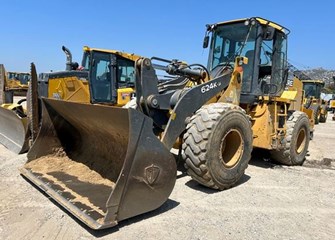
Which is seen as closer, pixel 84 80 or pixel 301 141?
pixel 301 141

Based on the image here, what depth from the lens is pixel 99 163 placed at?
448cm

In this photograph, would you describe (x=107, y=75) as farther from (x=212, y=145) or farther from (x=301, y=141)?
(x=212, y=145)

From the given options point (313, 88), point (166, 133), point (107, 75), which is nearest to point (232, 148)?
point (166, 133)

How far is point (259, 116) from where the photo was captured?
588 centimetres

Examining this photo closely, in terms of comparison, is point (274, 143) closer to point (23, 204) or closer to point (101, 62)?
point (23, 204)

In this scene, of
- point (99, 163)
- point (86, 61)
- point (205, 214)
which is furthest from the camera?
point (86, 61)

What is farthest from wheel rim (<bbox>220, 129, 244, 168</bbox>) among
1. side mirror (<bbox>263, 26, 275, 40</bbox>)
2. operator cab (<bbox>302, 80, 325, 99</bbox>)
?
operator cab (<bbox>302, 80, 325, 99</bbox>)

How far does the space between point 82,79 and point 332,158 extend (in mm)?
6994

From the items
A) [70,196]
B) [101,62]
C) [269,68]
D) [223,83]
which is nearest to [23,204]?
[70,196]

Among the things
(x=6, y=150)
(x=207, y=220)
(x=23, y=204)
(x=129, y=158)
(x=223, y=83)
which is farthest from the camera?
(x=6, y=150)

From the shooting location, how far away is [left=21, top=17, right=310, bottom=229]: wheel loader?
10.7 ft

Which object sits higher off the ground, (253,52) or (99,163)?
(253,52)

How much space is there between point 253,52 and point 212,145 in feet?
8.41

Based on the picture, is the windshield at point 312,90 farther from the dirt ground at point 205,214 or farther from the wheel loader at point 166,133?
the dirt ground at point 205,214
